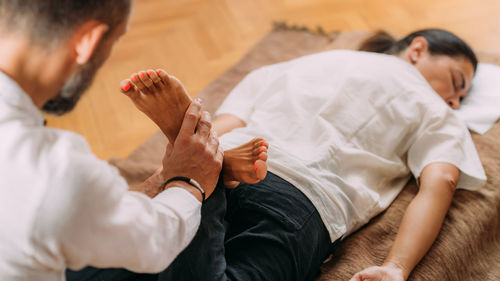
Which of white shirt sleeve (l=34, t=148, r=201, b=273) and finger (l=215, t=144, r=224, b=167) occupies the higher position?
white shirt sleeve (l=34, t=148, r=201, b=273)

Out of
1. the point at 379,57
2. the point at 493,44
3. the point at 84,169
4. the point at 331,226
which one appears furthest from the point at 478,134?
the point at 84,169

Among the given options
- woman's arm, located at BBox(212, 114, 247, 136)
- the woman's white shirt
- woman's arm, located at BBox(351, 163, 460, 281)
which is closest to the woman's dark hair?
the woman's white shirt

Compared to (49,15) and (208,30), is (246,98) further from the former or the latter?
(208,30)

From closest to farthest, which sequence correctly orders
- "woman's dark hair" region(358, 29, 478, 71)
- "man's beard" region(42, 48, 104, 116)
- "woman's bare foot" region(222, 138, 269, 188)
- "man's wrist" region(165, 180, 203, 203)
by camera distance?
"man's beard" region(42, 48, 104, 116) → "man's wrist" region(165, 180, 203, 203) → "woman's bare foot" region(222, 138, 269, 188) → "woman's dark hair" region(358, 29, 478, 71)

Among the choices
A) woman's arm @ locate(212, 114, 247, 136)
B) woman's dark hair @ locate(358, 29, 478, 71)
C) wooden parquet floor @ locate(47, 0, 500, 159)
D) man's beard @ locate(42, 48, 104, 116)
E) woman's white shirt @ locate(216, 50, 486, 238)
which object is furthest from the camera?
wooden parquet floor @ locate(47, 0, 500, 159)

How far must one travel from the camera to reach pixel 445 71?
4.25 ft

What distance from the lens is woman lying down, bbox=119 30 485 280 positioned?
904 millimetres

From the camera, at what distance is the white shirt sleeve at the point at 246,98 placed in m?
1.25

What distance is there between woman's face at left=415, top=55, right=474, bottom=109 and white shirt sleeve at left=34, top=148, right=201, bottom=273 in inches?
38.0

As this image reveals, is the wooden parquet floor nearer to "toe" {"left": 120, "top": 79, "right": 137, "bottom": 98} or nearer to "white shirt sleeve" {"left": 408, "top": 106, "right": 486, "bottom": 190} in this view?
"toe" {"left": 120, "top": 79, "right": 137, "bottom": 98}

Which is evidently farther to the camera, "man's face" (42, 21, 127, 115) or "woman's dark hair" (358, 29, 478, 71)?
"woman's dark hair" (358, 29, 478, 71)

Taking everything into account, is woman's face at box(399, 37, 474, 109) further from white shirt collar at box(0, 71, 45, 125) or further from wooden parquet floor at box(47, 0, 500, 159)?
white shirt collar at box(0, 71, 45, 125)

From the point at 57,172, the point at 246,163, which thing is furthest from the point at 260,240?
the point at 57,172

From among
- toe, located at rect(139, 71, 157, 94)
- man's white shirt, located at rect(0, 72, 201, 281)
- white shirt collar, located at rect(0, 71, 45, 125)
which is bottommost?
toe, located at rect(139, 71, 157, 94)
